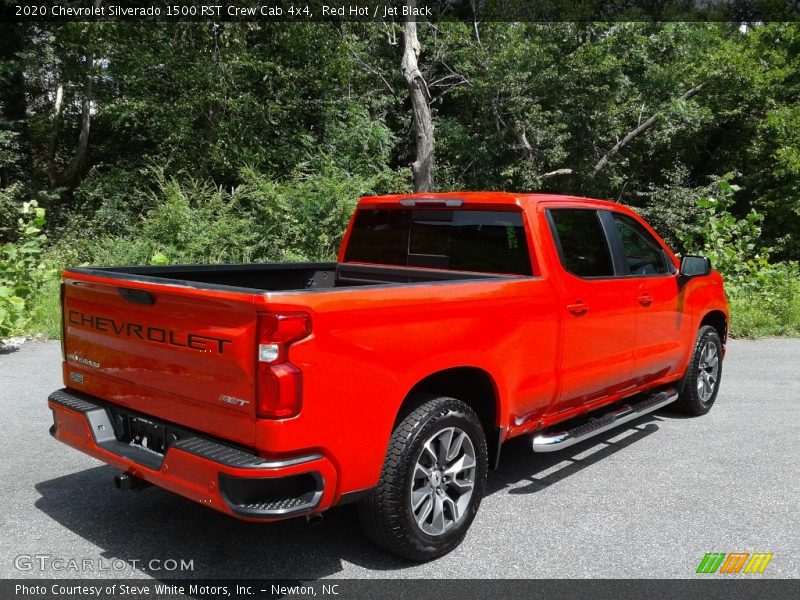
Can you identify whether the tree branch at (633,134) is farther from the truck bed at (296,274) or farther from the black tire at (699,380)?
the truck bed at (296,274)

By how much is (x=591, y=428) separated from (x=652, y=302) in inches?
49.4

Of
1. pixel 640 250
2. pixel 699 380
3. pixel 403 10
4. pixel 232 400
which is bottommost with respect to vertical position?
pixel 699 380

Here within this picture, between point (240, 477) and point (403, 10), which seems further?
point (403, 10)

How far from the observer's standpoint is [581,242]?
4641 millimetres

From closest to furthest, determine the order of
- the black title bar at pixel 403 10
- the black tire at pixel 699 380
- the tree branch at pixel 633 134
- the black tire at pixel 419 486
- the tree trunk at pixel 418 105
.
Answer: the black tire at pixel 419 486, the black tire at pixel 699 380, the black title bar at pixel 403 10, the tree trunk at pixel 418 105, the tree branch at pixel 633 134

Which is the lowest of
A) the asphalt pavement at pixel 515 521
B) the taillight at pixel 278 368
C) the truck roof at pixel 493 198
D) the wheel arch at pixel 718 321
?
the asphalt pavement at pixel 515 521

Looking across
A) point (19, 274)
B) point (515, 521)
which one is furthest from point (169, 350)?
point (19, 274)

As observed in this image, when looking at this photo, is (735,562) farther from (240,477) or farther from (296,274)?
(296,274)

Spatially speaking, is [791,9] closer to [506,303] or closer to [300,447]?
[506,303]

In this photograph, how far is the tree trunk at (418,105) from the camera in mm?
20625

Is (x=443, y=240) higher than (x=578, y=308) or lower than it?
higher

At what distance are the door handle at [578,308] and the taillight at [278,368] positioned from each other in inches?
82.6

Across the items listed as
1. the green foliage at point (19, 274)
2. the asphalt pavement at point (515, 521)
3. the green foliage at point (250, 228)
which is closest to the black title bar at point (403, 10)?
the green foliage at point (250, 228)

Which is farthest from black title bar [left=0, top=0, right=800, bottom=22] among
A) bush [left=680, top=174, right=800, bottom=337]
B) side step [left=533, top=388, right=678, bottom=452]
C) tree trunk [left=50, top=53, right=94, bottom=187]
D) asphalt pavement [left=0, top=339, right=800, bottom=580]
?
side step [left=533, top=388, right=678, bottom=452]
